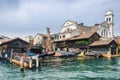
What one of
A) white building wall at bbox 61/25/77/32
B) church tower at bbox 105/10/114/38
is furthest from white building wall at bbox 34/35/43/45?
church tower at bbox 105/10/114/38

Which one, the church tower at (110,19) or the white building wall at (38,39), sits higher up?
the church tower at (110,19)

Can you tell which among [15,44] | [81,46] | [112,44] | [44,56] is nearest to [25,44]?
[15,44]

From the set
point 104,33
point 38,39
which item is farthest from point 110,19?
point 38,39

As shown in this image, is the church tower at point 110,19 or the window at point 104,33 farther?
the church tower at point 110,19

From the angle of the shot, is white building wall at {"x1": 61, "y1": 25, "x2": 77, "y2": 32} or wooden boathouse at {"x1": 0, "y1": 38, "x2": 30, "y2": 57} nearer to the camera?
wooden boathouse at {"x1": 0, "y1": 38, "x2": 30, "y2": 57}

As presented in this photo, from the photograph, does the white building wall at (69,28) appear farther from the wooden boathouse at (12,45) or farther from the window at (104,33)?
the wooden boathouse at (12,45)

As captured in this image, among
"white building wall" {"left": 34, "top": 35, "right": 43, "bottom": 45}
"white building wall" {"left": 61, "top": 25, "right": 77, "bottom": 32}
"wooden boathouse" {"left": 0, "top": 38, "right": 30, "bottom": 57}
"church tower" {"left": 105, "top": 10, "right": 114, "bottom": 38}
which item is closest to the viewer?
"wooden boathouse" {"left": 0, "top": 38, "right": 30, "bottom": 57}

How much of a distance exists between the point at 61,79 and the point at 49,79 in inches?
57.4

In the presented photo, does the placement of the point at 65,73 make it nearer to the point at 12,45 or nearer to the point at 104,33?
the point at 12,45

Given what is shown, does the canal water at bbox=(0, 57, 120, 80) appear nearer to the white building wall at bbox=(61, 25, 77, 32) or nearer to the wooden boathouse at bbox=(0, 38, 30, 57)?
the wooden boathouse at bbox=(0, 38, 30, 57)

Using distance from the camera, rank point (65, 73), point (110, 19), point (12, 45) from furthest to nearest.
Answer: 1. point (110, 19)
2. point (12, 45)
3. point (65, 73)

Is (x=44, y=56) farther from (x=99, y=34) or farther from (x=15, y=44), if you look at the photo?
(x=99, y=34)

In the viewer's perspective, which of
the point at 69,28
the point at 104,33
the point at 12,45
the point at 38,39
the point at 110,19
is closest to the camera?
the point at 12,45

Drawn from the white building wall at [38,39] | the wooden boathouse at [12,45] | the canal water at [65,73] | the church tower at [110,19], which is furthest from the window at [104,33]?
the canal water at [65,73]
